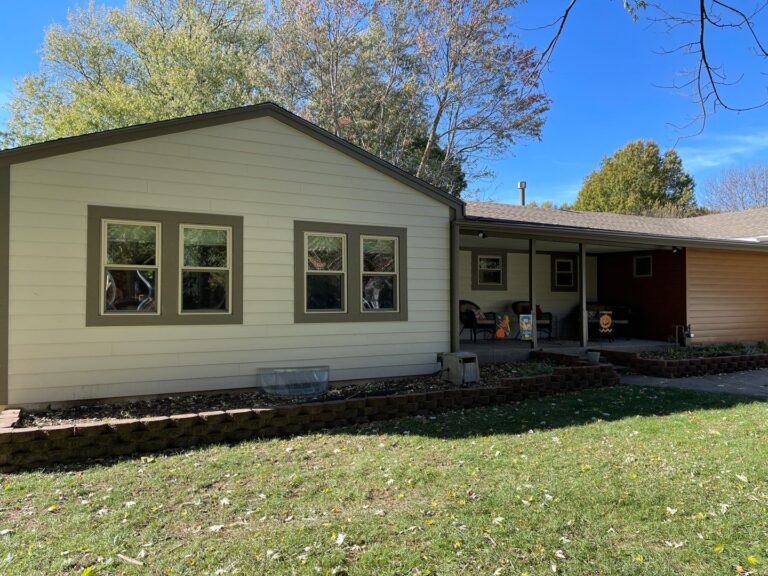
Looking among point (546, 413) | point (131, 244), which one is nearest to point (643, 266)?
point (546, 413)

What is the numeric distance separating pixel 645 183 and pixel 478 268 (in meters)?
26.9

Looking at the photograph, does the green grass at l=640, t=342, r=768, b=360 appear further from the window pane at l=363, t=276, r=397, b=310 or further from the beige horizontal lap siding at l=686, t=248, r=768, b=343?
the window pane at l=363, t=276, r=397, b=310

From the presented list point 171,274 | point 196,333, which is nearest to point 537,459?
point 196,333

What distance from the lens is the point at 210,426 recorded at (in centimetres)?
559

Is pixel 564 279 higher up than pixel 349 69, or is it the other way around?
pixel 349 69

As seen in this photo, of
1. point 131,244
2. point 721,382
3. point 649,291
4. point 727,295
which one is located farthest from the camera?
point 649,291

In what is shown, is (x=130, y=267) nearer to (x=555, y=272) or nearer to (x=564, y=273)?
(x=555, y=272)

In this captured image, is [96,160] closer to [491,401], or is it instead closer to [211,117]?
[211,117]

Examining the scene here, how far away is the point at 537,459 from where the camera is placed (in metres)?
4.85

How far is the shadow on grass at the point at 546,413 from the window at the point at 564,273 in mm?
5595

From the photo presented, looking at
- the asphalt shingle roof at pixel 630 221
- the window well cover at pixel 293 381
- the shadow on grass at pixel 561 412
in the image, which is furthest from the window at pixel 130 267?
the asphalt shingle roof at pixel 630 221

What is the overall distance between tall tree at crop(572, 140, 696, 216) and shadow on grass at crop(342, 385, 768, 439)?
29424mm

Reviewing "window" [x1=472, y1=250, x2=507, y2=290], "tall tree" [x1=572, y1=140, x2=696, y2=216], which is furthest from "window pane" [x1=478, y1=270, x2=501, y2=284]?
"tall tree" [x1=572, y1=140, x2=696, y2=216]

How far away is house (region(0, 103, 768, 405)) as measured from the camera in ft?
20.2
